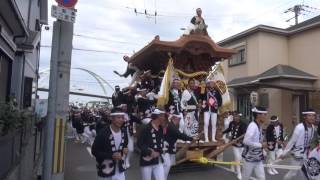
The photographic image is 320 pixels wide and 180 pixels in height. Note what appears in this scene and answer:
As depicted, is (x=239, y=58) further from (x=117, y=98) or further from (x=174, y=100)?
(x=174, y=100)

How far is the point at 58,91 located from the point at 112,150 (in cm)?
119

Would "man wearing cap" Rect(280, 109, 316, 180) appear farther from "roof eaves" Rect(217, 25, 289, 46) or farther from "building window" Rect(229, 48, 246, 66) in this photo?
"building window" Rect(229, 48, 246, 66)

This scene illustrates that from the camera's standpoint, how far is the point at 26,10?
14461 mm

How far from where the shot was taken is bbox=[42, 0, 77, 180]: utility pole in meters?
5.74

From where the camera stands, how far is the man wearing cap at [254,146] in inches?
276

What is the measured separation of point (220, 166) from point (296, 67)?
14.5 meters

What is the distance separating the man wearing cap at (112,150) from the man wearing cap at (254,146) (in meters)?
2.39

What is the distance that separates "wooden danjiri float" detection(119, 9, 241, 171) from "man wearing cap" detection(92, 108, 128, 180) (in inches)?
171

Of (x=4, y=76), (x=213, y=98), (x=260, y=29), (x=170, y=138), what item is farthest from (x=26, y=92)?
(x=260, y=29)

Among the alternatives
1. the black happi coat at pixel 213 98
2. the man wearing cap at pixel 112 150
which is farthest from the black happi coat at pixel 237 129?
the man wearing cap at pixel 112 150

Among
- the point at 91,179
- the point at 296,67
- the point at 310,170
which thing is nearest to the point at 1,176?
the point at 91,179

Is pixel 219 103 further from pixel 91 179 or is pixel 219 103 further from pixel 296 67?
pixel 296 67

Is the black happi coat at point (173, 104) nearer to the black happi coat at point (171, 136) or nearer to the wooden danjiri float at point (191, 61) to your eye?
the wooden danjiri float at point (191, 61)

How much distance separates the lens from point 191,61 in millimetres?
12273
